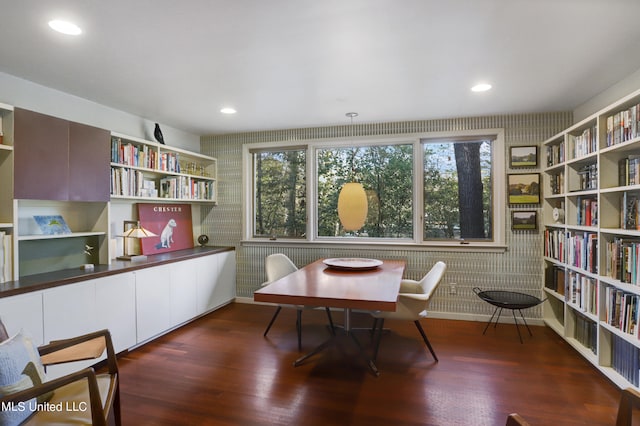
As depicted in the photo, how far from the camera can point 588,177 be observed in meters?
2.99

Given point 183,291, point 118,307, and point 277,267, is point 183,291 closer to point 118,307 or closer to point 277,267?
point 118,307

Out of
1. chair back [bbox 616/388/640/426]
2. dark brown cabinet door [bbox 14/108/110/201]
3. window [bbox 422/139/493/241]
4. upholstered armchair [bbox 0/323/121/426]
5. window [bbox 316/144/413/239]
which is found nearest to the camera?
chair back [bbox 616/388/640/426]

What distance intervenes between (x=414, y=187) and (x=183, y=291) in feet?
9.99

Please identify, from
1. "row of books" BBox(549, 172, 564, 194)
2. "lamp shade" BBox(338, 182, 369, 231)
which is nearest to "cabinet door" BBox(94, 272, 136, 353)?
"lamp shade" BBox(338, 182, 369, 231)

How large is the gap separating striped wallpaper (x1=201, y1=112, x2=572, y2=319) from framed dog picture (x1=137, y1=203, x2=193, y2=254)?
23.9 inches

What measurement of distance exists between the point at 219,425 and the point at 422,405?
1.32 meters

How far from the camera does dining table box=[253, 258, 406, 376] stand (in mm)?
2165

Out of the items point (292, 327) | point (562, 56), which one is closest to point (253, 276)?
point (292, 327)

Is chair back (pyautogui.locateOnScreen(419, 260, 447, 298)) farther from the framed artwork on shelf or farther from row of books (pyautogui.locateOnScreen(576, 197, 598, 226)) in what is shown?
the framed artwork on shelf

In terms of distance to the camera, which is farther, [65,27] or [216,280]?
[216,280]

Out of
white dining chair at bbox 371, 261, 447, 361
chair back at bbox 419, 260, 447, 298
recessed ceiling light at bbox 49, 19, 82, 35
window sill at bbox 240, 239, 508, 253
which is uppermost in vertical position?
recessed ceiling light at bbox 49, 19, 82, 35

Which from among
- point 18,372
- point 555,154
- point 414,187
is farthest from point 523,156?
point 18,372

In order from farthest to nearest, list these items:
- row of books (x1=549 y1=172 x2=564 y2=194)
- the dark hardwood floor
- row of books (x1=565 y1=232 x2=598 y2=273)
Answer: row of books (x1=549 y1=172 x2=564 y2=194)
row of books (x1=565 y1=232 x2=598 y2=273)
the dark hardwood floor

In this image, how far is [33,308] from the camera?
7.77 ft
